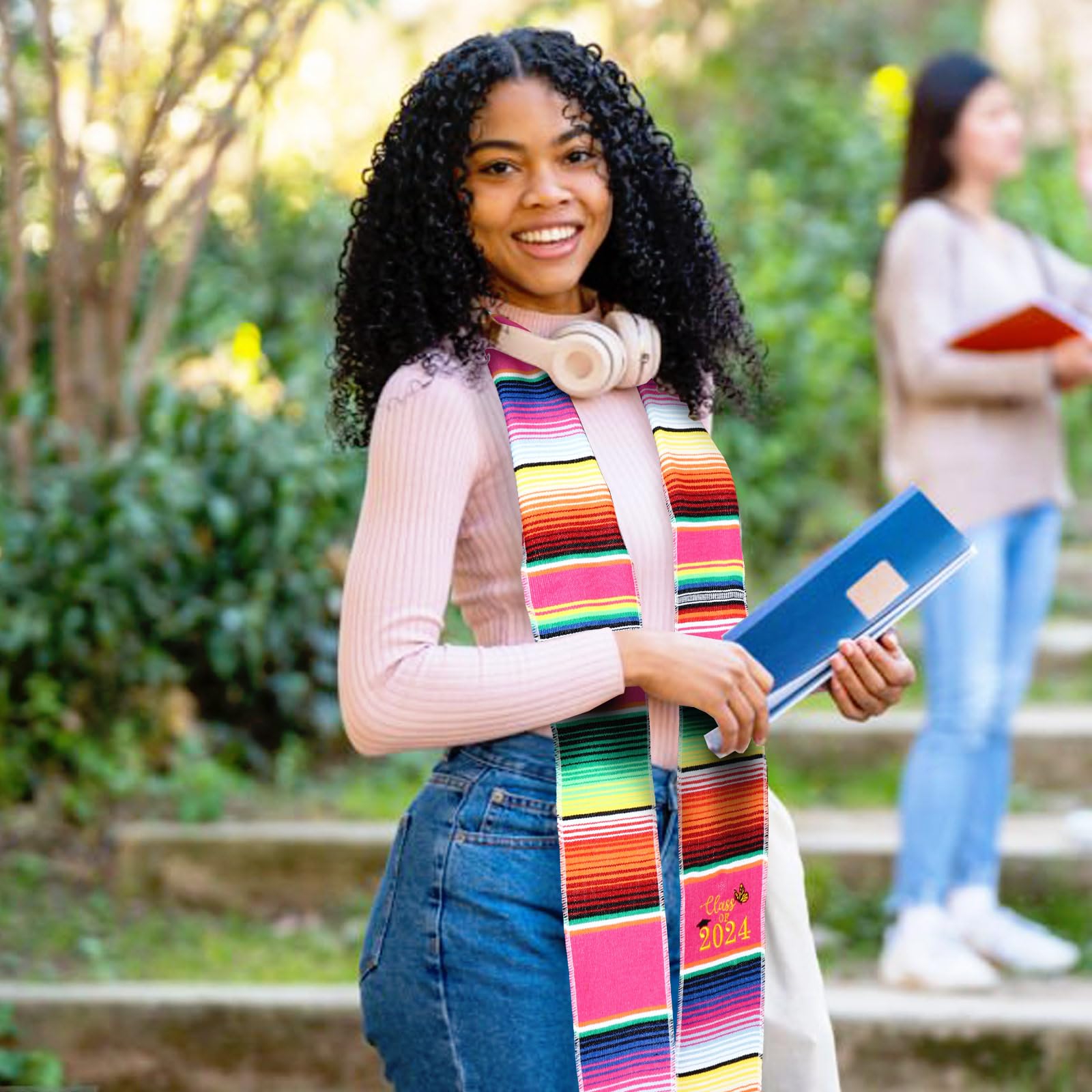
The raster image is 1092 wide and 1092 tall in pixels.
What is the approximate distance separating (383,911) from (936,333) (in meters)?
2.51

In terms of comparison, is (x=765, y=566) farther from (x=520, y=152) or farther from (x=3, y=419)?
(x=520, y=152)

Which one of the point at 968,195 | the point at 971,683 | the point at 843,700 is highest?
the point at 968,195

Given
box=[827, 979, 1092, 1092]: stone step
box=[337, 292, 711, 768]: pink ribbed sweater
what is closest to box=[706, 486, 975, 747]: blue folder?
box=[337, 292, 711, 768]: pink ribbed sweater

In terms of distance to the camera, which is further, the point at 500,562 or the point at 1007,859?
the point at 1007,859

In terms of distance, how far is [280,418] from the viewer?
552 centimetres

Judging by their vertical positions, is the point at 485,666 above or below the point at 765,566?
above

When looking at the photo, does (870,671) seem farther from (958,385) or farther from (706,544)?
(958,385)

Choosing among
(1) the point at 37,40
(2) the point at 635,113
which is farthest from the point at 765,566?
(2) the point at 635,113

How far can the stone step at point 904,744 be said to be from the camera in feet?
17.4

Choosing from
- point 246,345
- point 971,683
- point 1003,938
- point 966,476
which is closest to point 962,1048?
point 1003,938

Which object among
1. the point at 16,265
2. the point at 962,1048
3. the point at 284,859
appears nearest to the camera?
the point at 962,1048

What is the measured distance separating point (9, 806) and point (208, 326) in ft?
6.58

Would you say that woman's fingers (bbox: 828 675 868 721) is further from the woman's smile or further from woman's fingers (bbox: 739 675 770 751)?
the woman's smile

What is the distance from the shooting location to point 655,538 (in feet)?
6.66
